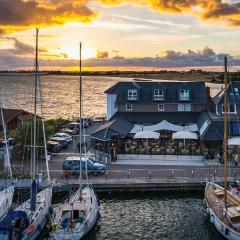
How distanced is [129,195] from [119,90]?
23.9 meters

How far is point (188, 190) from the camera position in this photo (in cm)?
4522

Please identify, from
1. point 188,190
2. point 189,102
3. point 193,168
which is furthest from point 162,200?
point 189,102

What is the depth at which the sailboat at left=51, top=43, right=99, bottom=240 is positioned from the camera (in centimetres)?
3284

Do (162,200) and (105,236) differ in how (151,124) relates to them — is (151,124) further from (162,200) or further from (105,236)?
(105,236)

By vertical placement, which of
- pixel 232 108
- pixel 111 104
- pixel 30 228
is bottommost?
pixel 30 228

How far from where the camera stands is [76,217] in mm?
35531

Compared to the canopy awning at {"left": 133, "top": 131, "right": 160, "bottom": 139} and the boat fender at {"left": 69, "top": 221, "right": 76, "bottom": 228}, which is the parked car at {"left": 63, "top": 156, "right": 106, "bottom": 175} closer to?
the canopy awning at {"left": 133, "top": 131, "right": 160, "bottom": 139}

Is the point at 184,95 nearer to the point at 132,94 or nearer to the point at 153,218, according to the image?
the point at 132,94

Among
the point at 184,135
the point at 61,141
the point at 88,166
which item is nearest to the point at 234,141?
the point at 184,135

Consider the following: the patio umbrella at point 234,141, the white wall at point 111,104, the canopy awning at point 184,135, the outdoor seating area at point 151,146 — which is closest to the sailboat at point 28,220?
the outdoor seating area at point 151,146

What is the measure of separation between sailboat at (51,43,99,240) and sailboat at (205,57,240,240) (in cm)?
929

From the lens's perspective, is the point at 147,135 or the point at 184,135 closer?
the point at 184,135

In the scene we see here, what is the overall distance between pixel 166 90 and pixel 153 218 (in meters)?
28.8

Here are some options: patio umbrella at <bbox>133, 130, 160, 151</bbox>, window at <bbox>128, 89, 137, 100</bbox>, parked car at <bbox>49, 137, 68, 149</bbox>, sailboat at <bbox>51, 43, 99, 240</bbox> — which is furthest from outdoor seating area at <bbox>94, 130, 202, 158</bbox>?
sailboat at <bbox>51, 43, 99, 240</bbox>
